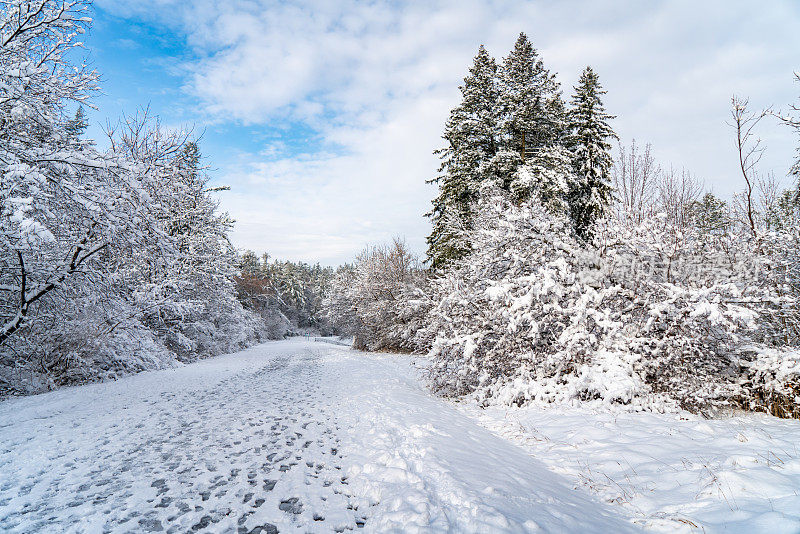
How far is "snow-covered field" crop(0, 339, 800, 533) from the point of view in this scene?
10.4 ft

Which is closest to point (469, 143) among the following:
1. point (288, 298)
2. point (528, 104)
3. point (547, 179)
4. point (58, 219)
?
point (528, 104)

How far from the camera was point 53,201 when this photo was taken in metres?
6.50

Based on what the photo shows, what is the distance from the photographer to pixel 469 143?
2006cm

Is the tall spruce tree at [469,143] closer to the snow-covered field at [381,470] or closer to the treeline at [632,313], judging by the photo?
the treeline at [632,313]

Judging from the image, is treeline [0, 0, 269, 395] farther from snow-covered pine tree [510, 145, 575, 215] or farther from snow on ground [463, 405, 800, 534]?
snow-covered pine tree [510, 145, 575, 215]

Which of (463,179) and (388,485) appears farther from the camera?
(463,179)

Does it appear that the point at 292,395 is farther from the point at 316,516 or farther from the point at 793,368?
the point at 793,368

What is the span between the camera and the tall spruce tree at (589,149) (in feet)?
62.5

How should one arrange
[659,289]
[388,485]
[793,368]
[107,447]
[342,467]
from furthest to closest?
[659,289] < [793,368] < [107,447] < [342,467] < [388,485]

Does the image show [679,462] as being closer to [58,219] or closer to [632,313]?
[632,313]

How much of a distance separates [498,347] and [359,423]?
4.07 m

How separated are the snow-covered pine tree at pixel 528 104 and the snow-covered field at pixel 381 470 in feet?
52.8

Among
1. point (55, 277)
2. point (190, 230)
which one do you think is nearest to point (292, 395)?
point (55, 277)

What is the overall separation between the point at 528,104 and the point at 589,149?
4.36 m
